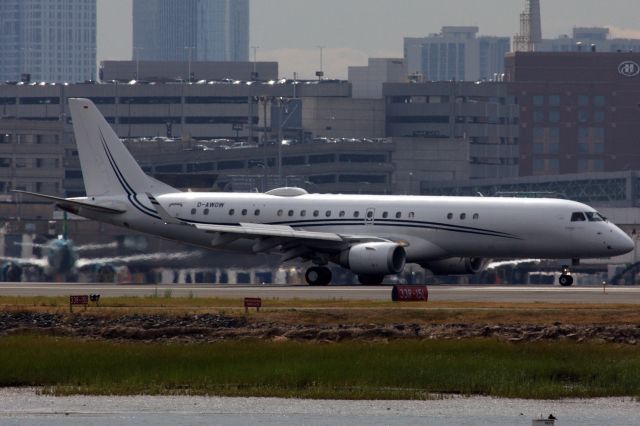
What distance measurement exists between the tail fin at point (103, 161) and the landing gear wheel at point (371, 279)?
505 inches

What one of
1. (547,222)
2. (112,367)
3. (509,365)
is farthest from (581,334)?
(547,222)

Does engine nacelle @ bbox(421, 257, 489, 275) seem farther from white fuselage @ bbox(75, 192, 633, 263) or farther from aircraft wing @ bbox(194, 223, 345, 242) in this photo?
aircraft wing @ bbox(194, 223, 345, 242)

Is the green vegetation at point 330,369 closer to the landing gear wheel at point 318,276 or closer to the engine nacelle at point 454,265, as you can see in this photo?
the landing gear wheel at point 318,276

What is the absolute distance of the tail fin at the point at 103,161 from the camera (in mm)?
92938

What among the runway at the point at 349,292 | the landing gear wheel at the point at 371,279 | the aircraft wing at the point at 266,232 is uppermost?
the aircraft wing at the point at 266,232

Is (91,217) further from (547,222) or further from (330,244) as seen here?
(547,222)

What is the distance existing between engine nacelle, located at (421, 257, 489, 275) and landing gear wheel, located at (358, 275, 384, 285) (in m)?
2.79

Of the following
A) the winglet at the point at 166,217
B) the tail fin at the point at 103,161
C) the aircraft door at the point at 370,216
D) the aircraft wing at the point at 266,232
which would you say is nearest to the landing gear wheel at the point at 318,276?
the aircraft wing at the point at 266,232

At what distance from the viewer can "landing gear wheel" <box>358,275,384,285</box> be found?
8562 centimetres

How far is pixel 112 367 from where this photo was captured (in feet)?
174

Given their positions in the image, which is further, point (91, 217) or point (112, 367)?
point (91, 217)

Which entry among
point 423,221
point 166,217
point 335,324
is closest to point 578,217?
point 423,221

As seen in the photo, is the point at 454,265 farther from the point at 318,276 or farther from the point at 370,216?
the point at 318,276

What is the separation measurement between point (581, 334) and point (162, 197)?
3768 cm
